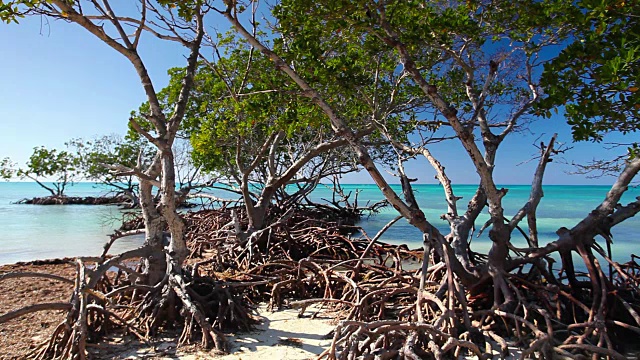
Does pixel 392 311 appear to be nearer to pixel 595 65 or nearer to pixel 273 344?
pixel 273 344

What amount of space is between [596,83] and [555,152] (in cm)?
185

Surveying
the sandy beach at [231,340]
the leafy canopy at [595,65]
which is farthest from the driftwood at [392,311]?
the leafy canopy at [595,65]

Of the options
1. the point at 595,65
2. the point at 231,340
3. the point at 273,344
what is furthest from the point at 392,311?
the point at 595,65

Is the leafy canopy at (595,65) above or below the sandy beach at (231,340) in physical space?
above

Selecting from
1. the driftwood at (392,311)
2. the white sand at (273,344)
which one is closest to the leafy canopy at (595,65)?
the driftwood at (392,311)

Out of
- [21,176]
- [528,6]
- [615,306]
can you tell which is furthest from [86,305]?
[21,176]

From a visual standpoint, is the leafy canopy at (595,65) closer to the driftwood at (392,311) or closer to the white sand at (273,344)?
the driftwood at (392,311)

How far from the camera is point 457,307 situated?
358cm

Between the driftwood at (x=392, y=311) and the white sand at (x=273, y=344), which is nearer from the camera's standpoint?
the driftwood at (x=392, y=311)

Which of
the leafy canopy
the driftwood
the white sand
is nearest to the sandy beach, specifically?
the white sand

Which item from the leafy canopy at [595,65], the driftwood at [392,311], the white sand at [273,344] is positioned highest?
the leafy canopy at [595,65]

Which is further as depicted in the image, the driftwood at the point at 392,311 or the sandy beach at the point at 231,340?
the sandy beach at the point at 231,340

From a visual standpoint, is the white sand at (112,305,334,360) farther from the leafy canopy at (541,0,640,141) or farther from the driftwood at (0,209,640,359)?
the leafy canopy at (541,0,640,141)

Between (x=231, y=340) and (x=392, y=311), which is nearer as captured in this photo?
(x=231, y=340)
